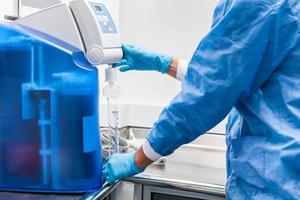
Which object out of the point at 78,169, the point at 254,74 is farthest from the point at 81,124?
the point at 254,74

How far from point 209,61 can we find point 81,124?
41 centimetres

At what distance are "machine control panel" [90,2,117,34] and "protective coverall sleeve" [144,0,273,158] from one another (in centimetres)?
28

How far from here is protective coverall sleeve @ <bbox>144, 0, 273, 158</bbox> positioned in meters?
0.80

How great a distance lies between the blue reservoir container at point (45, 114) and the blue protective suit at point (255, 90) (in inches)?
11.1

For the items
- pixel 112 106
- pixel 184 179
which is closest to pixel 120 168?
pixel 184 179

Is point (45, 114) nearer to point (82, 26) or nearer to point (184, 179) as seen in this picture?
point (82, 26)

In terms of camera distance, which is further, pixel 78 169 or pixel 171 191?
pixel 171 191

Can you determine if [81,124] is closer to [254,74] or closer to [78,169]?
[78,169]

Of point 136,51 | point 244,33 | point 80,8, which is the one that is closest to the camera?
point 244,33

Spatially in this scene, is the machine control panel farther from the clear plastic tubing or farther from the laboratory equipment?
the clear plastic tubing

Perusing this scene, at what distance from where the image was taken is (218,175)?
141 cm

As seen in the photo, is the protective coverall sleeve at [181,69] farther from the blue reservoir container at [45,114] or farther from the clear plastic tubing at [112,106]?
the blue reservoir container at [45,114]

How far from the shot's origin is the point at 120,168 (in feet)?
3.52

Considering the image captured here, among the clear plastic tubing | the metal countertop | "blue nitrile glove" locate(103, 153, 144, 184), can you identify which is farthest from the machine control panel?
the metal countertop
